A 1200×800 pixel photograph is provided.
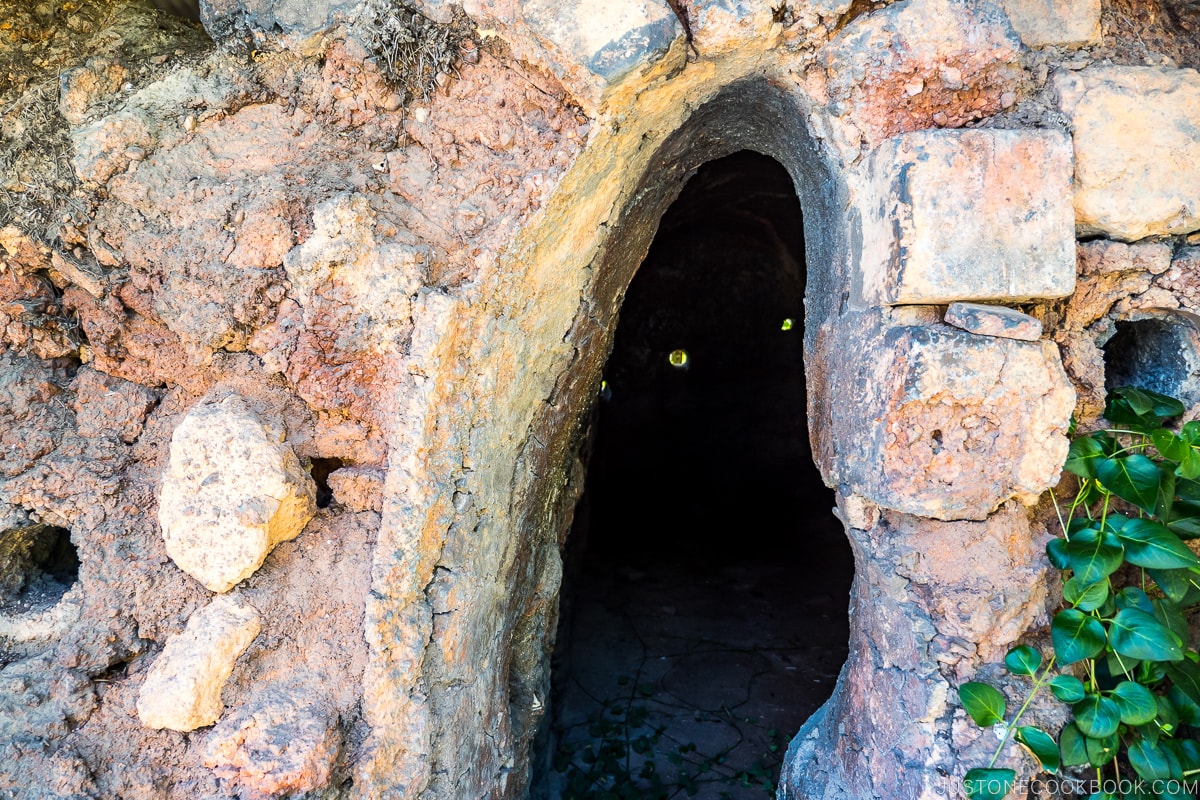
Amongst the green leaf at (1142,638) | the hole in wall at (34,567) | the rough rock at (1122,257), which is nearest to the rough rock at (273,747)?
the hole in wall at (34,567)

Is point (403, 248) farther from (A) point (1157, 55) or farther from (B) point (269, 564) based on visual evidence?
(A) point (1157, 55)

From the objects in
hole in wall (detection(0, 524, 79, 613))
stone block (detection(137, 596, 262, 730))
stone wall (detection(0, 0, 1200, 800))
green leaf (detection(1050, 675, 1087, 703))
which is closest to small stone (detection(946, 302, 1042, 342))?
stone wall (detection(0, 0, 1200, 800))

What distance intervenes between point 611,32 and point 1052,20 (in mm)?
862

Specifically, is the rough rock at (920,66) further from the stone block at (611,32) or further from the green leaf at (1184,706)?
the green leaf at (1184,706)

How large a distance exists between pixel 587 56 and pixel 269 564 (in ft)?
3.71

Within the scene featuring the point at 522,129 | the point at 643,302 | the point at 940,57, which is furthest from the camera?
the point at 643,302

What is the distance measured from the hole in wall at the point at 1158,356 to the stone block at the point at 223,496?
1674 mm

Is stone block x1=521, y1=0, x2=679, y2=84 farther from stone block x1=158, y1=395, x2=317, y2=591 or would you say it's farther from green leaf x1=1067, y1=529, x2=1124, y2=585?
green leaf x1=1067, y1=529, x2=1124, y2=585

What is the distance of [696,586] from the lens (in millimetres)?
4258

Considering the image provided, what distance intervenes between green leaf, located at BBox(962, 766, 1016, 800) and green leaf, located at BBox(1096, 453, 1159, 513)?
1.73 ft

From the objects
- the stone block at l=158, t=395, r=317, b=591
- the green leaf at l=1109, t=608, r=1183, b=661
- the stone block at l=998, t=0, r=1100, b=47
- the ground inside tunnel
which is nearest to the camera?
the green leaf at l=1109, t=608, r=1183, b=661

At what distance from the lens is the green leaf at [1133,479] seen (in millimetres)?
1346

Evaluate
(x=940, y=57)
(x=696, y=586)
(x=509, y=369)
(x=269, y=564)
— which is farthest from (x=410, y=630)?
(x=696, y=586)

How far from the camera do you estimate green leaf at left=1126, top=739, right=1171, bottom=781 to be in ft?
4.35
